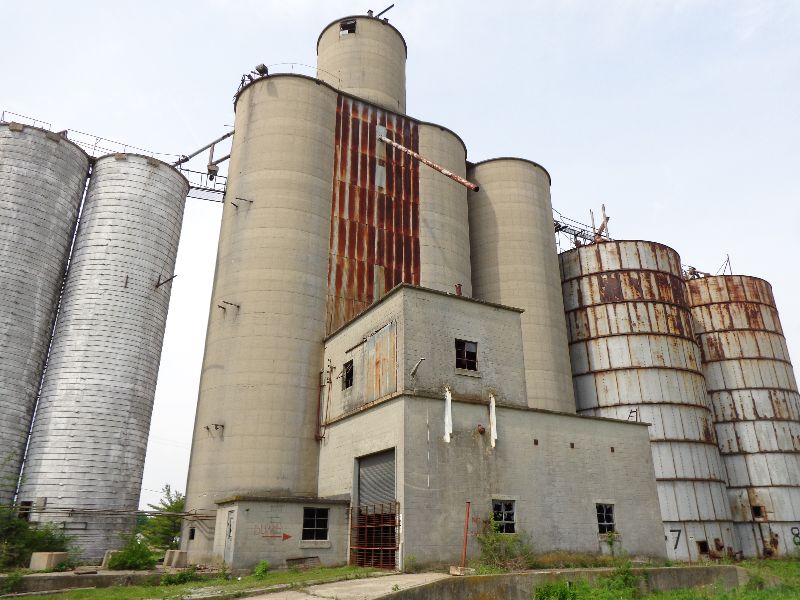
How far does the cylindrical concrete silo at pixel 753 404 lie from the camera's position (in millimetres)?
34281

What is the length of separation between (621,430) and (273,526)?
44.7ft

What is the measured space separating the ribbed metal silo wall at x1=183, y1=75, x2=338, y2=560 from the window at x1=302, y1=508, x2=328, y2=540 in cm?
361

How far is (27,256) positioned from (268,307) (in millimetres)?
12043

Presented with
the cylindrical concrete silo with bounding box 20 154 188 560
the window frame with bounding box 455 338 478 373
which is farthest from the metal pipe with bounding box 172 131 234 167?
the window frame with bounding box 455 338 478 373

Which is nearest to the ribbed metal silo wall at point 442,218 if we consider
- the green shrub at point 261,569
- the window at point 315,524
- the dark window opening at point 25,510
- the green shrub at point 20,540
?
the window at point 315,524

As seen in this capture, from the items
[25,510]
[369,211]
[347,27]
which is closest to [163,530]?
[25,510]

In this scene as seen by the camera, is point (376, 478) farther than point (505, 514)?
Yes

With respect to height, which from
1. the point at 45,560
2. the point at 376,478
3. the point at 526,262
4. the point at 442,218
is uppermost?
the point at 442,218

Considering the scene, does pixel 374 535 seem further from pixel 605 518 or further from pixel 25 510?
pixel 25 510

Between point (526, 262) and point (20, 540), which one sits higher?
point (526, 262)

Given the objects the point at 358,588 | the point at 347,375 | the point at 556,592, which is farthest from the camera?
the point at 347,375

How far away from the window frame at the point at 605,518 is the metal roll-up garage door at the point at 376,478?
7.82m

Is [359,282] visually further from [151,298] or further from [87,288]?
[87,288]

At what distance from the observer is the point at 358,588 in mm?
14078
